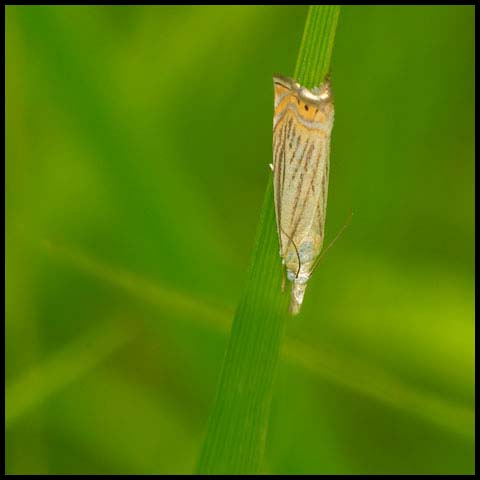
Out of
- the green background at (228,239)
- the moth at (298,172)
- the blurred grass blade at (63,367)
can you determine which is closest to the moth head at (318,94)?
the moth at (298,172)

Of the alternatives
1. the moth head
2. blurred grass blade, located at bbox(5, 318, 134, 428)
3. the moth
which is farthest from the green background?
the moth head

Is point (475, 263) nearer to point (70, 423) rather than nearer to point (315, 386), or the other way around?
point (315, 386)

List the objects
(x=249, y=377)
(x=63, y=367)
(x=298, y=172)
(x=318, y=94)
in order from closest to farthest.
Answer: (x=249, y=377) → (x=318, y=94) → (x=298, y=172) → (x=63, y=367)

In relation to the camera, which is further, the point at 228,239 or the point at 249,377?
the point at 228,239

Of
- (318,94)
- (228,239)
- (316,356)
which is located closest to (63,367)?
(228,239)

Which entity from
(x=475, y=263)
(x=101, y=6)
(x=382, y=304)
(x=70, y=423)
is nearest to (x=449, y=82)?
(x=475, y=263)

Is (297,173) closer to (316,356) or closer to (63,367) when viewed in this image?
(316,356)
